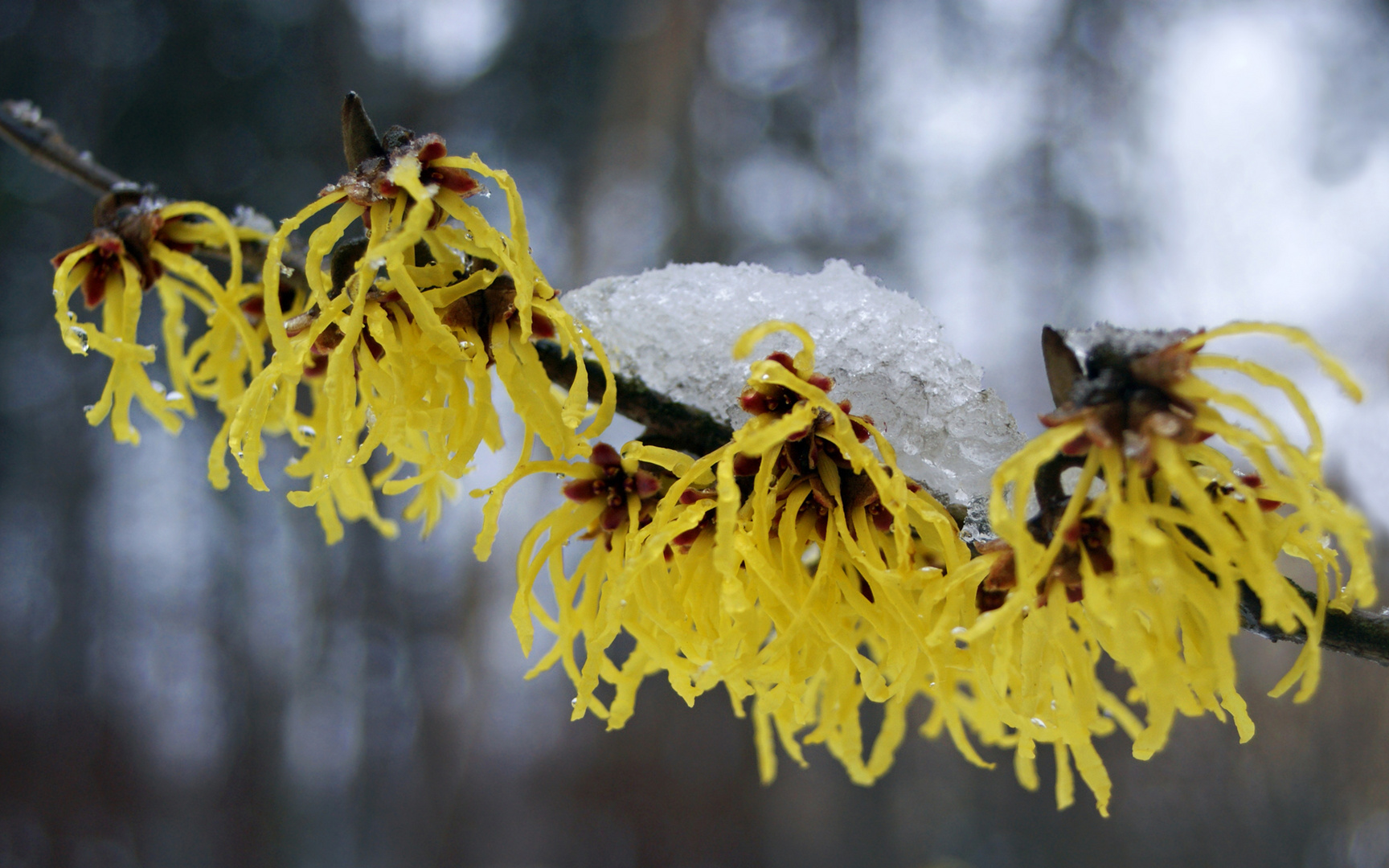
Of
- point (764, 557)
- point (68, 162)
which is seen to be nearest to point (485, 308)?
point (764, 557)

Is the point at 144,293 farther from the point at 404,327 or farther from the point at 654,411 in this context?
the point at 654,411

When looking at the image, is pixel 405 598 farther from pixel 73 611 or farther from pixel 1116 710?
pixel 1116 710

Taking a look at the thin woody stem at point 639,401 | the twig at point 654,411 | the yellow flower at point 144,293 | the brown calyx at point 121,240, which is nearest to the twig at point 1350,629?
the thin woody stem at point 639,401

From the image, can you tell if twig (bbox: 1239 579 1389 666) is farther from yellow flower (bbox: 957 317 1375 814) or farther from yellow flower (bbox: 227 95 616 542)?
yellow flower (bbox: 227 95 616 542)

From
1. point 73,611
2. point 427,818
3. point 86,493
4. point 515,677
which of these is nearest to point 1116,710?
point 515,677

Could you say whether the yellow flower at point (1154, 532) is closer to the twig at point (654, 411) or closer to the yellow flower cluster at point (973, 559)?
the yellow flower cluster at point (973, 559)
